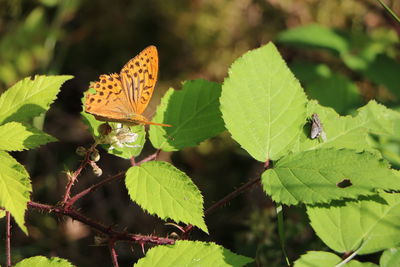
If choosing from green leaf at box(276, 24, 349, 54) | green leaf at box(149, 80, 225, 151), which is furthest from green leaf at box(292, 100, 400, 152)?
green leaf at box(276, 24, 349, 54)

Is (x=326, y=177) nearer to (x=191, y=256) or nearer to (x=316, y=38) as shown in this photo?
(x=191, y=256)

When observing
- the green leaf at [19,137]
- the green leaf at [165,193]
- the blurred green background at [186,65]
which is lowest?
the blurred green background at [186,65]

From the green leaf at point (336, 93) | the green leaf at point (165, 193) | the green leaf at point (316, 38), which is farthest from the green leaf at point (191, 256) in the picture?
the green leaf at point (316, 38)

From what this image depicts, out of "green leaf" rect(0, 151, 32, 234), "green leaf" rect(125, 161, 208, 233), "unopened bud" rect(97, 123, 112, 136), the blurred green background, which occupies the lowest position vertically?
the blurred green background

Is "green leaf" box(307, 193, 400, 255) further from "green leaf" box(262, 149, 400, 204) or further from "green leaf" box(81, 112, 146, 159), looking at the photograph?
"green leaf" box(81, 112, 146, 159)

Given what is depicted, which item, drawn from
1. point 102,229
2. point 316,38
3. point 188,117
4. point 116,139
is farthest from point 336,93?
point 102,229

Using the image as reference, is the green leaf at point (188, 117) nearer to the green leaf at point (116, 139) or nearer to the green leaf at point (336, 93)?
the green leaf at point (116, 139)

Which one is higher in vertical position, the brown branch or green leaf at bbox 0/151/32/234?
green leaf at bbox 0/151/32/234
